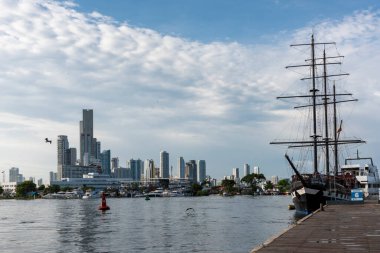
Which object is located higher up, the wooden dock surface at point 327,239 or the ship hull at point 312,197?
the wooden dock surface at point 327,239

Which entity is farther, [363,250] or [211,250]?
[211,250]

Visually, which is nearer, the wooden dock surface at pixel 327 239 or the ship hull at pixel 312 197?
the wooden dock surface at pixel 327 239

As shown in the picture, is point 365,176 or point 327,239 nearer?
point 327,239

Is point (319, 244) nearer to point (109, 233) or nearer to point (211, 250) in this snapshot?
point (211, 250)

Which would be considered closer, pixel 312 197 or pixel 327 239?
pixel 327 239

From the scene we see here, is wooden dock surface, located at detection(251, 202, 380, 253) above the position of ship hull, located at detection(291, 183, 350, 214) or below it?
above

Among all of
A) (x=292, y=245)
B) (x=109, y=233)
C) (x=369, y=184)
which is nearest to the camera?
(x=292, y=245)

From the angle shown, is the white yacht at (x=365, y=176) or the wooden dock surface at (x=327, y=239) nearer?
the wooden dock surface at (x=327, y=239)

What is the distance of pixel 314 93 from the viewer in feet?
303

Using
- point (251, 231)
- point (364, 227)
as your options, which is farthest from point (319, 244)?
point (251, 231)

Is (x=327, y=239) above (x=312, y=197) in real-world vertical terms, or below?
above

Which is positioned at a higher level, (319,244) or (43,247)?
(319,244)

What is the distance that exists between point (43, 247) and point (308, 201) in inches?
1712

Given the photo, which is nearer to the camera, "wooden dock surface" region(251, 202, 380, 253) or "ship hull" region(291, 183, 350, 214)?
"wooden dock surface" region(251, 202, 380, 253)
